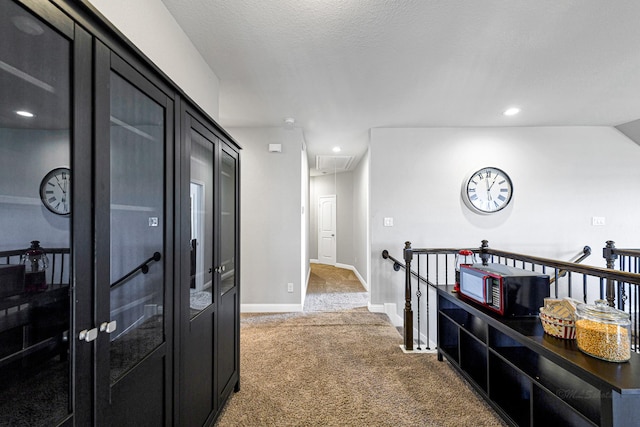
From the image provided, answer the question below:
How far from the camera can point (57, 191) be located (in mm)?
682

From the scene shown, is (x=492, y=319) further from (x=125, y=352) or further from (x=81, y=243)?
(x=81, y=243)

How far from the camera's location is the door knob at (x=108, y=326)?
0.80m

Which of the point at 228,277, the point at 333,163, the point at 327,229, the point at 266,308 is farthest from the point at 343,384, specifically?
the point at 327,229

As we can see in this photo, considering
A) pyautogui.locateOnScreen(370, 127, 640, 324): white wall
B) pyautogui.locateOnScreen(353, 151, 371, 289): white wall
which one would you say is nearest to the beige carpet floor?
pyautogui.locateOnScreen(370, 127, 640, 324): white wall

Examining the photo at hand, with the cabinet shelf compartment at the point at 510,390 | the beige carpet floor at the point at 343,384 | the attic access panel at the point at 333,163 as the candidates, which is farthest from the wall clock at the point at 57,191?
the attic access panel at the point at 333,163

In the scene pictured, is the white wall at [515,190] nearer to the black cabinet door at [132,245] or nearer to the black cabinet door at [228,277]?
the black cabinet door at [228,277]

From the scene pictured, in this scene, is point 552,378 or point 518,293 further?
point 518,293

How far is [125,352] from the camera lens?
37.2 inches

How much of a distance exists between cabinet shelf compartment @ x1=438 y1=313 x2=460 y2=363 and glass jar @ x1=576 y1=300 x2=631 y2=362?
1181 mm

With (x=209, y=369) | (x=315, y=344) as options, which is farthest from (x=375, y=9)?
(x=315, y=344)

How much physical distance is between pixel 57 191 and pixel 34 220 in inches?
3.2

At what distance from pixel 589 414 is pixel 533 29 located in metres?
2.13

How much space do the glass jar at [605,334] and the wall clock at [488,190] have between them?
8.41 feet

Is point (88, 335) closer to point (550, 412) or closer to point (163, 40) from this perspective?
point (163, 40)
